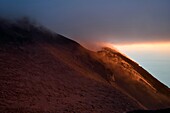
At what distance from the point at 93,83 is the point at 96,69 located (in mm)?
9378

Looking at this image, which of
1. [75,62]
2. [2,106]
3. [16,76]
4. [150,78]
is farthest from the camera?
[150,78]

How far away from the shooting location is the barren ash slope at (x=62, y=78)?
36.3 metres

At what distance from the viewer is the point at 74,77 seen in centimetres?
4394

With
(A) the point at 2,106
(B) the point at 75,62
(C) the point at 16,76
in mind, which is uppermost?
(B) the point at 75,62

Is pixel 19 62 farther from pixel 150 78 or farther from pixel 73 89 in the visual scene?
pixel 150 78

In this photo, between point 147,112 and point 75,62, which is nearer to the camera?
point 147,112

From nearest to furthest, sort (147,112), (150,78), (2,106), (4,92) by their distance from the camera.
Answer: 1. (147,112)
2. (2,106)
3. (4,92)
4. (150,78)

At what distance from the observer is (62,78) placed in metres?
43.0

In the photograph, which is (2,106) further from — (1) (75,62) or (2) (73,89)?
(1) (75,62)

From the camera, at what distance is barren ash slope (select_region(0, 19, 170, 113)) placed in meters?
36.3

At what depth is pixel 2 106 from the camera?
32.3 meters

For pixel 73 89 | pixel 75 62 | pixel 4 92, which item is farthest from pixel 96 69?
pixel 4 92

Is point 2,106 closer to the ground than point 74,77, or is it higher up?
closer to the ground

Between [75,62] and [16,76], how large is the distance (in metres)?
12.7
